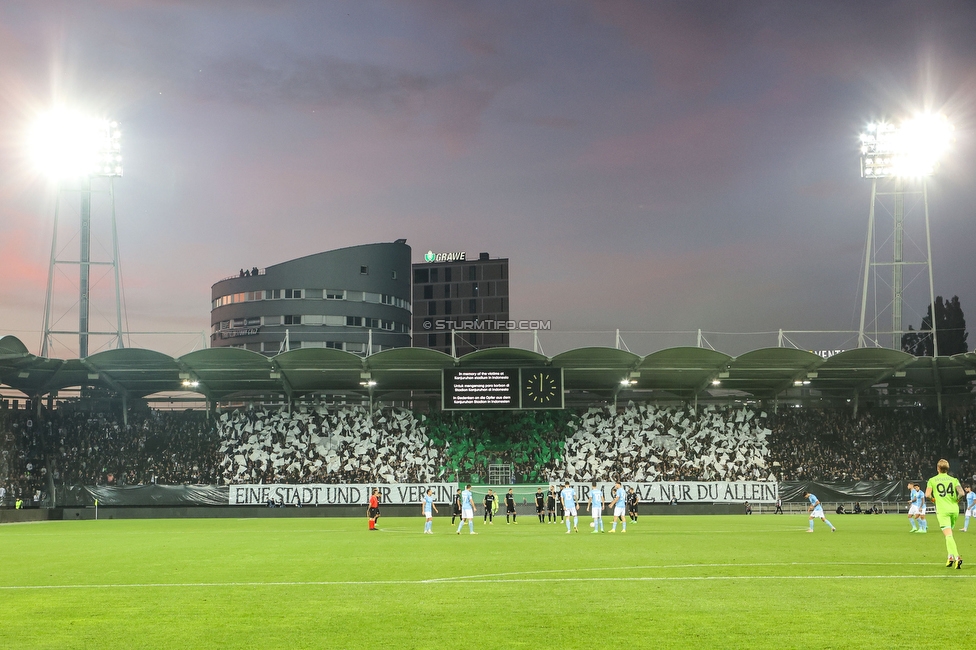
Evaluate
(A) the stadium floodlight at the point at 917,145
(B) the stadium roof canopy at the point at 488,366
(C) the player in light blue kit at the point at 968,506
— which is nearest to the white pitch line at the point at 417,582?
(C) the player in light blue kit at the point at 968,506

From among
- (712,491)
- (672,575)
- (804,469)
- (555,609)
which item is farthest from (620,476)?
(555,609)

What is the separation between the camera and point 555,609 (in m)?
12.2

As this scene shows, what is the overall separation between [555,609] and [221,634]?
435cm

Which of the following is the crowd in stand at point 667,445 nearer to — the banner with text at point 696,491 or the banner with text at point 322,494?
the banner with text at point 696,491

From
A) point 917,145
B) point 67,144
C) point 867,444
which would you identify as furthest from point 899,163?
point 67,144

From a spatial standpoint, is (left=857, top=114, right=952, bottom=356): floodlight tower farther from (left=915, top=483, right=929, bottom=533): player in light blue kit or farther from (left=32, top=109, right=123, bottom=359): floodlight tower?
(left=32, top=109, right=123, bottom=359): floodlight tower

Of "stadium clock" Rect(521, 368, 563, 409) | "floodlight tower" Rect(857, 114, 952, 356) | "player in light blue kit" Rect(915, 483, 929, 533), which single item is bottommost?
"player in light blue kit" Rect(915, 483, 929, 533)

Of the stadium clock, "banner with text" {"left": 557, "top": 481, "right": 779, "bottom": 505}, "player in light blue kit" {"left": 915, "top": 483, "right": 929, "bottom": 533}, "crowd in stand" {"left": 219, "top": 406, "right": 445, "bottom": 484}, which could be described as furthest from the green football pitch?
"crowd in stand" {"left": 219, "top": 406, "right": 445, "bottom": 484}

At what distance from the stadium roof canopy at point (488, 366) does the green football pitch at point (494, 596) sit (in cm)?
2880

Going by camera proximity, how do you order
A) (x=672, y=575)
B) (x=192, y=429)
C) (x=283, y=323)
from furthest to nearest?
(x=283, y=323)
(x=192, y=429)
(x=672, y=575)

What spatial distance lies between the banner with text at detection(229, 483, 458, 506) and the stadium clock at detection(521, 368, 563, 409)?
25.9 feet

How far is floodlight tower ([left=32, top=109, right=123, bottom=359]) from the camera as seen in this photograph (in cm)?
5194

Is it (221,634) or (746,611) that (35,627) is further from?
(746,611)

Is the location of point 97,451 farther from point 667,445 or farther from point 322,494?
point 667,445
